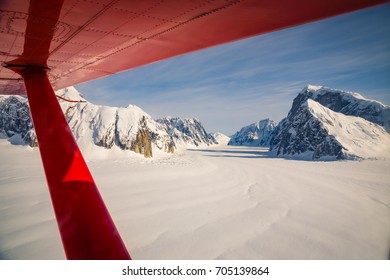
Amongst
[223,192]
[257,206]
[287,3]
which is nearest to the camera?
[287,3]

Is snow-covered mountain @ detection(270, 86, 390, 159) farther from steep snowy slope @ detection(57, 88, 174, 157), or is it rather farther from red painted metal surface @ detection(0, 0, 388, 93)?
red painted metal surface @ detection(0, 0, 388, 93)

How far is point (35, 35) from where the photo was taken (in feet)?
6.24

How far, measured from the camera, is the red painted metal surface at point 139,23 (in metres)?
1.47

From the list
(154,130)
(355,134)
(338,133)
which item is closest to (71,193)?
(154,130)

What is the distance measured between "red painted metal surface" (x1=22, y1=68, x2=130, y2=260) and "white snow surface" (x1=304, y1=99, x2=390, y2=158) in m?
32.4

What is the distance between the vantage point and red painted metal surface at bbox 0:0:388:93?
4.83ft

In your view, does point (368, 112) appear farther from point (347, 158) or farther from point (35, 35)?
point (35, 35)

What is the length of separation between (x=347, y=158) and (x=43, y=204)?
105 feet

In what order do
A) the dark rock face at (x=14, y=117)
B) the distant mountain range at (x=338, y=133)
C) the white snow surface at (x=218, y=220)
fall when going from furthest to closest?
the distant mountain range at (x=338, y=133)
the dark rock face at (x=14, y=117)
the white snow surface at (x=218, y=220)

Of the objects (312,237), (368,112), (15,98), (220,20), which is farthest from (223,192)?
(368,112)

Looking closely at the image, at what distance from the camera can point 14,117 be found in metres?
29.7

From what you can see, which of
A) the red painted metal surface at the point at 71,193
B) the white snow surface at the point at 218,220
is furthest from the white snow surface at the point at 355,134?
the red painted metal surface at the point at 71,193

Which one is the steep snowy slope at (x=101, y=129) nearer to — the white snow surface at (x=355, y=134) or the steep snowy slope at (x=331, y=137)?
the steep snowy slope at (x=331, y=137)

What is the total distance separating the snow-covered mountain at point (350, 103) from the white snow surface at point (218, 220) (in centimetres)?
4548
